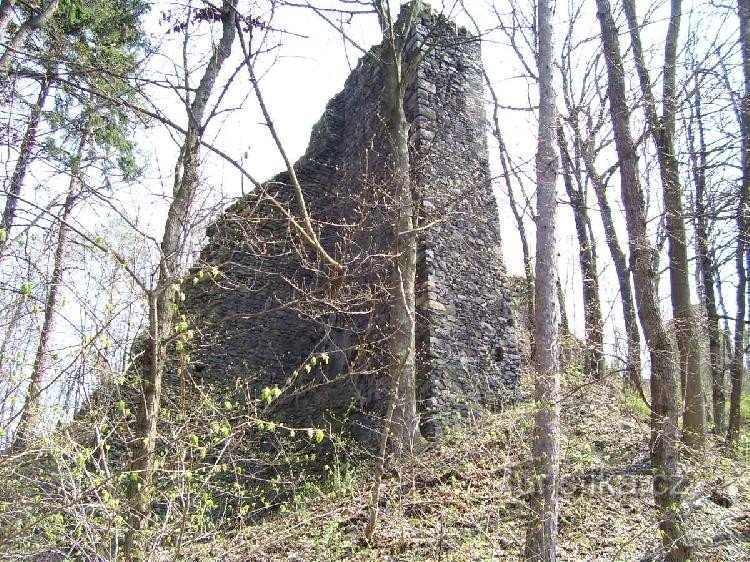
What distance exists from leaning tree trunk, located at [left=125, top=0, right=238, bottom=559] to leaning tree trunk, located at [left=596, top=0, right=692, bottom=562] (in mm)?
3651

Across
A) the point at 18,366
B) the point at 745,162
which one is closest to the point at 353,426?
the point at 18,366

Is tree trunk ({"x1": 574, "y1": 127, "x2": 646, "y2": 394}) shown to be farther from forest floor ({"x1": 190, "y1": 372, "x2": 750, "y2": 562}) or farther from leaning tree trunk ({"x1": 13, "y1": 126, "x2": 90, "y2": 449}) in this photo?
leaning tree trunk ({"x1": 13, "y1": 126, "x2": 90, "y2": 449})

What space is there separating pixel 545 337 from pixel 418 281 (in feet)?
10.0

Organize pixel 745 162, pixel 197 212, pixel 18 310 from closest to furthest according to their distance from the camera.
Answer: pixel 197 212 < pixel 18 310 < pixel 745 162

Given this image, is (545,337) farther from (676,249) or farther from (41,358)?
(41,358)

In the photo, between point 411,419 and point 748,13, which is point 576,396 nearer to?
point 411,419

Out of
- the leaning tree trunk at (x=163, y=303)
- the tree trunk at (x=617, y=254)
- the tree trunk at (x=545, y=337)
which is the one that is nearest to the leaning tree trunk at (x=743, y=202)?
the tree trunk at (x=617, y=254)

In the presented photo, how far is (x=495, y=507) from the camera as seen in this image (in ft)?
17.9

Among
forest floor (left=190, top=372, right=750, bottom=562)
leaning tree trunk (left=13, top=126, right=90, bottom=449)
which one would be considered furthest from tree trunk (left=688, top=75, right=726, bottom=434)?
leaning tree trunk (left=13, top=126, right=90, bottom=449)

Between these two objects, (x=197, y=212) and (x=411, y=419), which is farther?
(x=411, y=419)

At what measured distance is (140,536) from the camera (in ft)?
11.7

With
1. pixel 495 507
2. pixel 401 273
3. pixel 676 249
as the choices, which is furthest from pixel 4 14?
pixel 676 249

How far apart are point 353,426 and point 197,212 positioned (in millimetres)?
4668

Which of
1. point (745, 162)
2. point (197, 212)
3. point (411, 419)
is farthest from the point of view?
point (745, 162)
